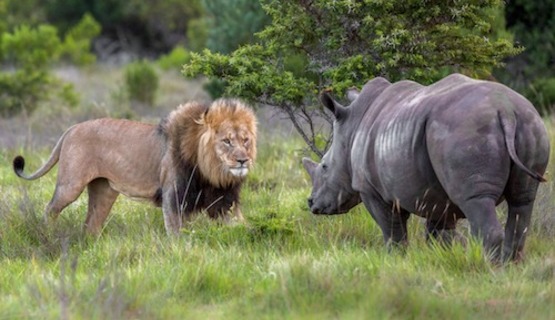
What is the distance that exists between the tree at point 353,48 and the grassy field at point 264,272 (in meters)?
1.24

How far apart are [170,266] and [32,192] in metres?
4.34

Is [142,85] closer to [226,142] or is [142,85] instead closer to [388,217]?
[226,142]

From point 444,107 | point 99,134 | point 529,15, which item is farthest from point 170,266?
point 529,15

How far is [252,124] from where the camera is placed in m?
9.28

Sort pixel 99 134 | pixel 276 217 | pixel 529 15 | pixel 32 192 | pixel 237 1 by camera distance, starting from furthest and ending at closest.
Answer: pixel 237 1
pixel 529 15
pixel 32 192
pixel 99 134
pixel 276 217

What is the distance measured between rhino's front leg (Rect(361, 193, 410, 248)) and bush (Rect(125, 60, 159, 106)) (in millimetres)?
14094

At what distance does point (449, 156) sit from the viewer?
6.61 metres

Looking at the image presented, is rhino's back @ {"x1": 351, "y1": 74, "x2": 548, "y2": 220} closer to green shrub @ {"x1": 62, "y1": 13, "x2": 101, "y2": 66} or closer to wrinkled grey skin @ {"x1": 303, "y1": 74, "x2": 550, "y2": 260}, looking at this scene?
wrinkled grey skin @ {"x1": 303, "y1": 74, "x2": 550, "y2": 260}

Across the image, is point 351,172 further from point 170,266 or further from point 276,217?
point 170,266

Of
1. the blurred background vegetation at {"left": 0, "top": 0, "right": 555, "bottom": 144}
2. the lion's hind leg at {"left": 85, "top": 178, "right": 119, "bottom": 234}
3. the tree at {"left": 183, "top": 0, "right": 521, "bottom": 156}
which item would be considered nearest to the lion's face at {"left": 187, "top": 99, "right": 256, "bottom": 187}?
the tree at {"left": 183, "top": 0, "right": 521, "bottom": 156}

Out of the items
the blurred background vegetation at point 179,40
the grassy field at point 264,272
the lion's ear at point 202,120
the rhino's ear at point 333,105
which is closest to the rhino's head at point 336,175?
the rhino's ear at point 333,105

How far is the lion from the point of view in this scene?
9180 millimetres

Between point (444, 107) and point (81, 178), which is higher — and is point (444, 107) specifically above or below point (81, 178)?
above

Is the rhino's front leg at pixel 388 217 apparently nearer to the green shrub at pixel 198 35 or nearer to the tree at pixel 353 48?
the tree at pixel 353 48
